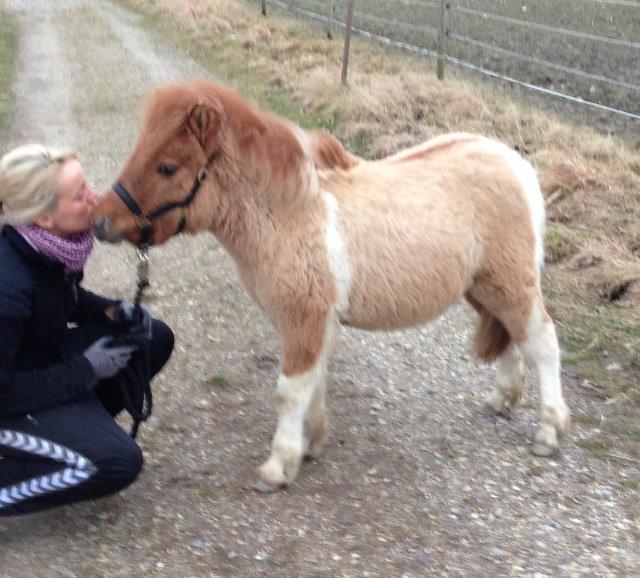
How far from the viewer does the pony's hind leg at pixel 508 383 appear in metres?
4.01

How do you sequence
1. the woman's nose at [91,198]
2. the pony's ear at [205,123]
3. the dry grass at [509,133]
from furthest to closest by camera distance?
1. the dry grass at [509,133]
2. the woman's nose at [91,198]
3. the pony's ear at [205,123]

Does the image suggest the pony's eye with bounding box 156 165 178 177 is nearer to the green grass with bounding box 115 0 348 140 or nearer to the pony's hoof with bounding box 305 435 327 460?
the pony's hoof with bounding box 305 435 327 460

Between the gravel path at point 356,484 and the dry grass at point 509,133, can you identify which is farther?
the dry grass at point 509,133

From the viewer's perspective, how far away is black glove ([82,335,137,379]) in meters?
3.25

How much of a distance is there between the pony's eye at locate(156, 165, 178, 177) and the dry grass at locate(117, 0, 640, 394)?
2.76m

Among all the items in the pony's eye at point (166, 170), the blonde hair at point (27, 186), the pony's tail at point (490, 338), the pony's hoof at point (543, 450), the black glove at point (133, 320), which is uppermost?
the pony's eye at point (166, 170)

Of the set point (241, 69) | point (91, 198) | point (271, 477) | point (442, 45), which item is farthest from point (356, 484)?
point (241, 69)

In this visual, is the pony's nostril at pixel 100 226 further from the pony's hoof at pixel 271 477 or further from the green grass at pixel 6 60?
the green grass at pixel 6 60

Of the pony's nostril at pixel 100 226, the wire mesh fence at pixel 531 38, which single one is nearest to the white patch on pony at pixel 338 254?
the pony's nostril at pixel 100 226

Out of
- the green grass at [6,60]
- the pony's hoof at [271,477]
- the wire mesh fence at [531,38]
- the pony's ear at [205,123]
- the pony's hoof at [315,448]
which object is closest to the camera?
the pony's ear at [205,123]

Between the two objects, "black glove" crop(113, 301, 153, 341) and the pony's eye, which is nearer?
the pony's eye

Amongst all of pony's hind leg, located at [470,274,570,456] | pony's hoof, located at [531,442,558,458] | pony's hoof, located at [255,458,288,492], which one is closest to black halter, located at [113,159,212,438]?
pony's hoof, located at [255,458,288,492]

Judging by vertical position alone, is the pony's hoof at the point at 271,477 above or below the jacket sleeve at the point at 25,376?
below

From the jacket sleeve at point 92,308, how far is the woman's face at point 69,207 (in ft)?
1.89
